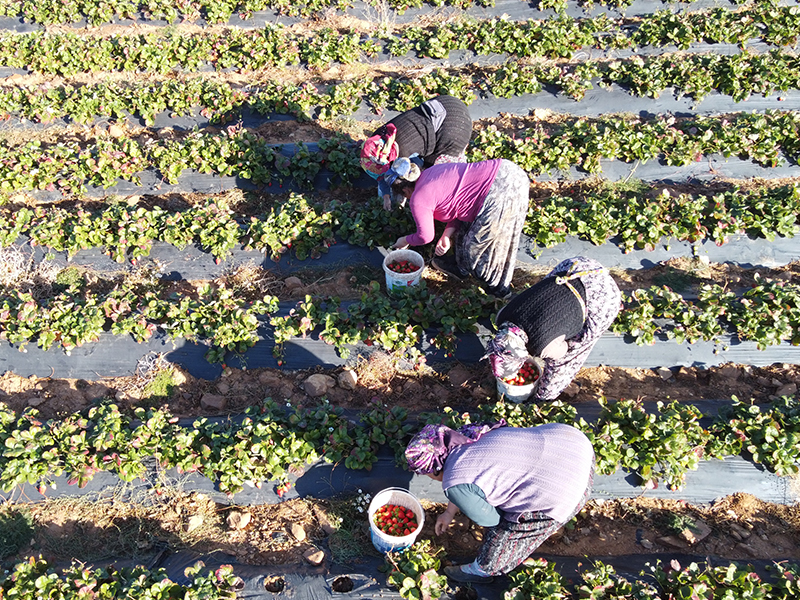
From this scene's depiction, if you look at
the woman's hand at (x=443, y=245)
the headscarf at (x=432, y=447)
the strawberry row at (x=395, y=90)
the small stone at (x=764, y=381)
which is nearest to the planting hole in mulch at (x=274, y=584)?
the headscarf at (x=432, y=447)

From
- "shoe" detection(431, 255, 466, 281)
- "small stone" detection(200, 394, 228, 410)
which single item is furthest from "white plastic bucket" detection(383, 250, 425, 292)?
"small stone" detection(200, 394, 228, 410)

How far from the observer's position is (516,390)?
437 cm

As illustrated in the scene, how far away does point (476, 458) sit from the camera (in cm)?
320

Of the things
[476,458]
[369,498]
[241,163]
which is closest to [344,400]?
[369,498]

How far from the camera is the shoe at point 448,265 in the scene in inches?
212

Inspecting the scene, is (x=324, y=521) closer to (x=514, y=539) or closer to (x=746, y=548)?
(x=514, y=539)

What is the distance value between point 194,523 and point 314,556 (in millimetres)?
907

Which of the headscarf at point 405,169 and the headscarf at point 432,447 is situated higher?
the headscarf at point 405,169

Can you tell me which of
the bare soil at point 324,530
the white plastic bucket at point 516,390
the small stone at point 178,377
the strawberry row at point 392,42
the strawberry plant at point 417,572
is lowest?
the bare soil at point 324,530

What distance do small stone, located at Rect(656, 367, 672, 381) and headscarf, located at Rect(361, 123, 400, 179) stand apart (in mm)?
2885

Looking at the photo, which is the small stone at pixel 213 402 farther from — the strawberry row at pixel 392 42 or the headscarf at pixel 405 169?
the strawberry row at pixel 392 42

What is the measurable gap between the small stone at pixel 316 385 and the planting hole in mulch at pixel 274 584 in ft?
5.06

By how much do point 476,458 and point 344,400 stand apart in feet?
6.09

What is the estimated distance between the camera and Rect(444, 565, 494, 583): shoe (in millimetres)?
3576
